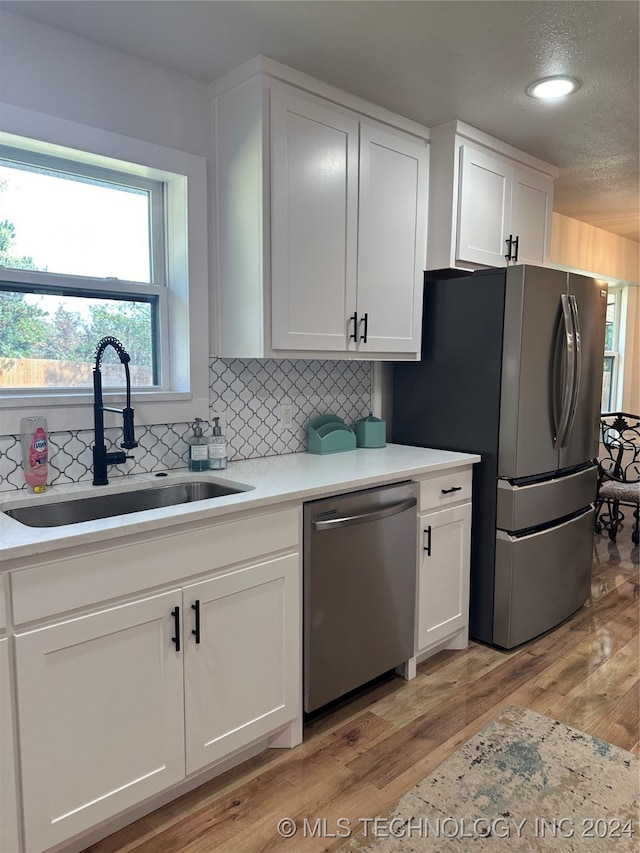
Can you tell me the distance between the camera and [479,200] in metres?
2.90

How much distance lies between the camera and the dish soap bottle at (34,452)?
1922 mm

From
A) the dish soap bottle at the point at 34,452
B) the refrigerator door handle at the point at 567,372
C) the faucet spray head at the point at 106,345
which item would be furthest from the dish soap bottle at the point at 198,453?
the refrigerator door handle at the point at 567,372

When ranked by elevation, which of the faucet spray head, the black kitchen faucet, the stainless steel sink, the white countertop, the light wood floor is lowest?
the light wood floor

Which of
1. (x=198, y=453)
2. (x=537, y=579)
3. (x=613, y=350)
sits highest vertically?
(x=613, y=350)

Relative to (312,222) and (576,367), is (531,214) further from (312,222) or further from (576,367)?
(312,222)

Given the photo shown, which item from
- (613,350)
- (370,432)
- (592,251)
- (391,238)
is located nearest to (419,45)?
(391,238)

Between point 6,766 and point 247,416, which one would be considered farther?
point 247,416

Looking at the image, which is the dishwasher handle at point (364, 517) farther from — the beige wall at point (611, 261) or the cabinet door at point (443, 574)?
the beige wall at point (611, 261)

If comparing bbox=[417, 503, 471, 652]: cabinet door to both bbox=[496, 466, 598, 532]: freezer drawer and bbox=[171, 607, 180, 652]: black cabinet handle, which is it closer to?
bbox=[496, 466, 598, 532]: freezer drawer

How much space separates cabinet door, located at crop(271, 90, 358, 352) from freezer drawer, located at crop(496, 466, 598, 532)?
1.02 meters

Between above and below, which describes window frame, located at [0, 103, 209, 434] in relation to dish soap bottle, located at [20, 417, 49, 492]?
above

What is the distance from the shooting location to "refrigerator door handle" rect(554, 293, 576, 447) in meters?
2.74

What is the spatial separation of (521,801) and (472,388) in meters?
1.64

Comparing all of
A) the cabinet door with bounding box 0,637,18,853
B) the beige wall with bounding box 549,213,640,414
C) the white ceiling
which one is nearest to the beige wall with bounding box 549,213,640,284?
the beige wall with bounding box 549,213,640,414
